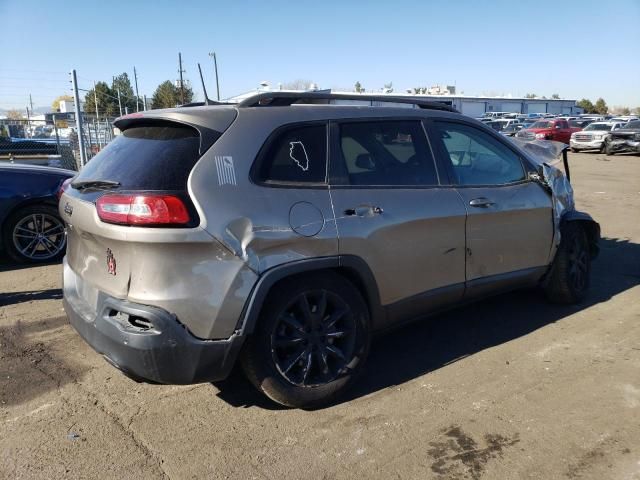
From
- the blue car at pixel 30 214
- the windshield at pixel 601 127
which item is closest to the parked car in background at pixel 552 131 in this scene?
the windshield at pixel 601 127

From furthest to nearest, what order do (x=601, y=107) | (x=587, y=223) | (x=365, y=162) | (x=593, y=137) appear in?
(x=601, y=107)
(x=593, y=137)
(x=587, y=223)
(x=365, y=162)

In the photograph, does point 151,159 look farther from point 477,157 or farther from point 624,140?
point 624,140

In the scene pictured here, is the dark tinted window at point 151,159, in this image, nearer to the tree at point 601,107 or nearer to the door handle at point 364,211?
the door handle at point 364,211

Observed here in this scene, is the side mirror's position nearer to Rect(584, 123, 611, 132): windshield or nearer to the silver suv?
the silver suv

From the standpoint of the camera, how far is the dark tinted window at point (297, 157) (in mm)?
3074

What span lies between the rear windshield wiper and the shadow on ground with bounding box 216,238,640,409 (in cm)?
148

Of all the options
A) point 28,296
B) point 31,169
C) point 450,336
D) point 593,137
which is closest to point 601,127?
point 593,137

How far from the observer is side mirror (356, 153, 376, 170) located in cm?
346

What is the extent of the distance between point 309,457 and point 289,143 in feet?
5.72

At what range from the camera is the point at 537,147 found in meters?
5.53

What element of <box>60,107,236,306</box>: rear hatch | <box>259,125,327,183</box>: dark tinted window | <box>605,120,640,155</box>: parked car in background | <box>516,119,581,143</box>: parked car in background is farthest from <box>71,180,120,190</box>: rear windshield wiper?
<box>516,119,581,143</box>: parked car in background

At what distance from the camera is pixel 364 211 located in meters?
3.33

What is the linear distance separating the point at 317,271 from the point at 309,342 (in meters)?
0.43

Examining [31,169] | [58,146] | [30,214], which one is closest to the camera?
[30,214]
